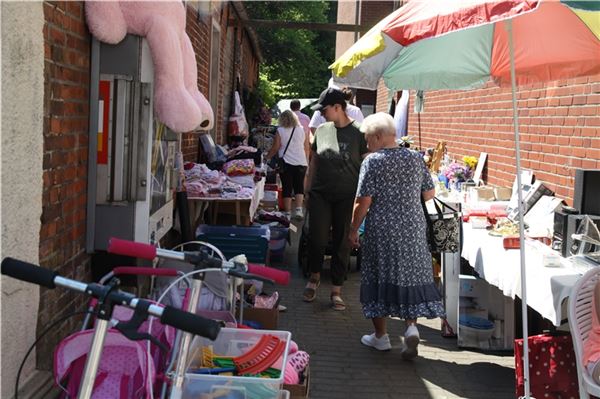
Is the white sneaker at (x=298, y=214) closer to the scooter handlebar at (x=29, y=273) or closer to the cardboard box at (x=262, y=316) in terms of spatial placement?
the cardboard box at (x=262, y=316)

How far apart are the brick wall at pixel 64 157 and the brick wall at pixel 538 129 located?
4.01 m

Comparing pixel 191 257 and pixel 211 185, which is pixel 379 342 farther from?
pixel 191 257

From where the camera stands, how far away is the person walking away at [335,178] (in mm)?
6809

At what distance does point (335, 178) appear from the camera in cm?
680

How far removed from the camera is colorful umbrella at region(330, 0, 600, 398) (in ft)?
12.0

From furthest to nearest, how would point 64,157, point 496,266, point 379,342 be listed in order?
point 379,342
point 496,266
point 64,157

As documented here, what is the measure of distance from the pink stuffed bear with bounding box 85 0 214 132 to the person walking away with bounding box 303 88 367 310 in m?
2.62

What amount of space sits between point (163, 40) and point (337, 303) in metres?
3.85

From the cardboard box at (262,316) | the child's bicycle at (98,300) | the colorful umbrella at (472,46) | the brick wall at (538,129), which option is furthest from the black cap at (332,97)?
the child's bicycle at (98,300)

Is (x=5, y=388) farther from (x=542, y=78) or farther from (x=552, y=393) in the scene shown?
(x=542, y=78)

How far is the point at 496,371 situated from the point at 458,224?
3.88 ft

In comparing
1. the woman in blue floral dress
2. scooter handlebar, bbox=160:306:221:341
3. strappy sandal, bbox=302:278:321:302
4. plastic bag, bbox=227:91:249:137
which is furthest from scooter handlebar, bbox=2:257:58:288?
plastic bag, bbox=227:91:249:137

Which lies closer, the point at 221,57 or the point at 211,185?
the point at 211,185

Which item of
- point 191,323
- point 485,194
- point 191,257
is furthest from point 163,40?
point 485,194
